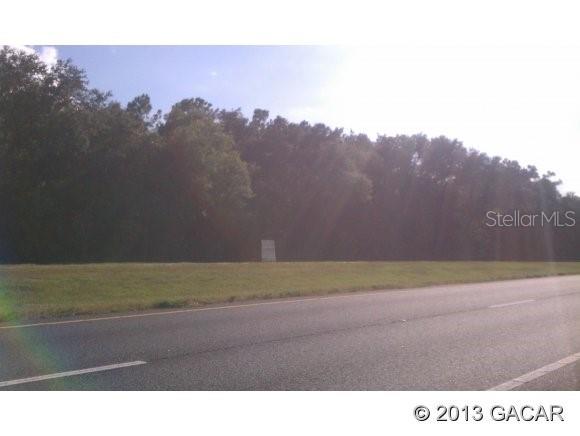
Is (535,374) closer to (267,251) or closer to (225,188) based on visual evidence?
(267,251)

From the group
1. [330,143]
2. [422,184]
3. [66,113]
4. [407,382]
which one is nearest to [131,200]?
[66,113]

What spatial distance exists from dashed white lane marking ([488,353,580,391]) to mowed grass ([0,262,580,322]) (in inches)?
368

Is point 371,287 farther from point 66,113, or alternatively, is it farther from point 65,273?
point 66,113

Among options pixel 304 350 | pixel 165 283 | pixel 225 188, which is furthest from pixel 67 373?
pixel 225 188

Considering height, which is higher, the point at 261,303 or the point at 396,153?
the point at 396,153

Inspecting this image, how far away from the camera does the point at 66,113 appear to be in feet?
131

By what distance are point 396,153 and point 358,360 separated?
2346 inches

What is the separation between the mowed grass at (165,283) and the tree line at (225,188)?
20673 mm

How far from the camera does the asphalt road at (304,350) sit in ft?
24.2

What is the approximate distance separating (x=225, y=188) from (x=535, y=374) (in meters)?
40.0

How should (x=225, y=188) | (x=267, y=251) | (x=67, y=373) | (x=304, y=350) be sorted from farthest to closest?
(x=225, y=188) < (x=267, y=251) < (x=304, y=350) < (x=67, y=373)

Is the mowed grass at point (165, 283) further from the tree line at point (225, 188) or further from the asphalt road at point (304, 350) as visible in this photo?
the tree line at point (225, 188)

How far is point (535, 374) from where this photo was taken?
777cm

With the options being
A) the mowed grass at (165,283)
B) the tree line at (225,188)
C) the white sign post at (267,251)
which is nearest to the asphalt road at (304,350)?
the mowed grass at (165,283)
